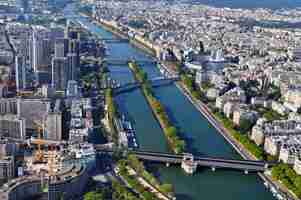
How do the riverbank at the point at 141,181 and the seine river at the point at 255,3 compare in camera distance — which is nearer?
the riverbank at the point at 141,181

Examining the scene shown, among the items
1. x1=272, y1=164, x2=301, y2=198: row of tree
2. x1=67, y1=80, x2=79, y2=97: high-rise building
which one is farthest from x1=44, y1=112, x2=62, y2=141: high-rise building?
x1=272, y1=164, x2=301, y2=198: row of tree

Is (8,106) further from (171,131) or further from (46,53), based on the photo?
(46,53)

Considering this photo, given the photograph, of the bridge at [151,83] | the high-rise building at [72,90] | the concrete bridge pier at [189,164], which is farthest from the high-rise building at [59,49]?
the concrete bridge pier at [189,164]

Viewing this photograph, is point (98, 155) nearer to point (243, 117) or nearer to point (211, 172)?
point (211, 172)

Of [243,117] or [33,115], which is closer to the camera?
[33,115]

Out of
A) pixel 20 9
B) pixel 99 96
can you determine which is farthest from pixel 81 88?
pixel 20 9

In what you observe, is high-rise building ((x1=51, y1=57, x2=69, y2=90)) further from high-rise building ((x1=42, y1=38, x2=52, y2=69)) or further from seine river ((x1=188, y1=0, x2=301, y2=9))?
seine river ((x1=188, y1=0, x2=301, y2=9))

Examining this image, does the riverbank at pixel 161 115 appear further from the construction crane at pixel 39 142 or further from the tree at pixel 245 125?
the construction crane at pixel 39 142
